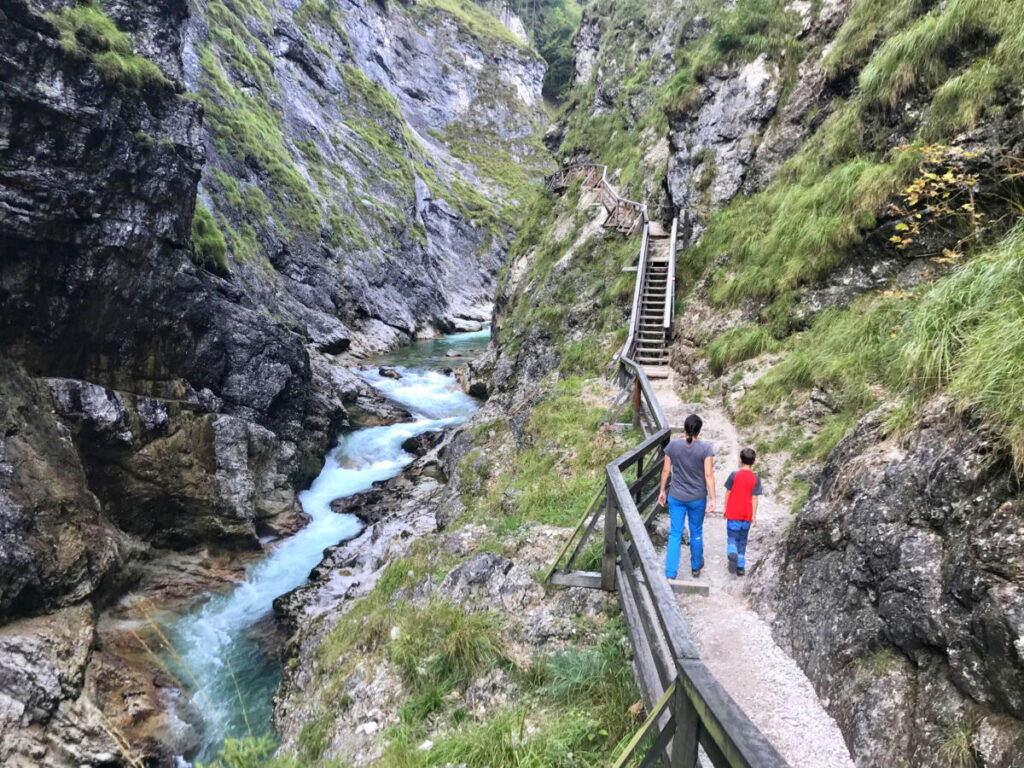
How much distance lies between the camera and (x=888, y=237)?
8469mm

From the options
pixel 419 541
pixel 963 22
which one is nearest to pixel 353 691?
pixel 419 541

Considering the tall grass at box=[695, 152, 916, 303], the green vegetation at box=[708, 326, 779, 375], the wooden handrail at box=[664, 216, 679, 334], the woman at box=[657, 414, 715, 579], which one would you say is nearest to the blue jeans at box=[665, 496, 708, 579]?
the woman at box=[657, 414, 715, 579]

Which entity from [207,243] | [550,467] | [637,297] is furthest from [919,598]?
[207,243]

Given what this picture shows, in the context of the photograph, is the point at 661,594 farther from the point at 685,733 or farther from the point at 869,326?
the point at 869,326

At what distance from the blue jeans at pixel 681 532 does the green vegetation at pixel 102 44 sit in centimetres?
1806

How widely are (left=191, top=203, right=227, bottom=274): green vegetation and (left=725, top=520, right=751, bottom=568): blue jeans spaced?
21.2m

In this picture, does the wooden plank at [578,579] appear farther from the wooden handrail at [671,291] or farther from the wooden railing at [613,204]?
the wooden railing at [613,204]

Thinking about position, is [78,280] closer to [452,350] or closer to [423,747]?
[423,747]

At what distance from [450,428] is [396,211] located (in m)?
35.9

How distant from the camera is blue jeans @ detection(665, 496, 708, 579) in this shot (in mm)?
5812

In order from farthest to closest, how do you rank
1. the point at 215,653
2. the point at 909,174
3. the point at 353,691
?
1. the point at 215,653
2. the point at 909,174
3. the point at 353,691

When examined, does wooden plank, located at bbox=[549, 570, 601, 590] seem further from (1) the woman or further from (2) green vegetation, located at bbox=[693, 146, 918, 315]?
(2) green vegetation, located at bbox=[693, 146, 918, 315]

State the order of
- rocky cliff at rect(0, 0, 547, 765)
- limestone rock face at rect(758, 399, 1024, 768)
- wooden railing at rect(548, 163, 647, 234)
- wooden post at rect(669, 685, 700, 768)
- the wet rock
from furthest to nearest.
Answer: the wet rock
wooden railing at rect(548, 163, 647, 234)
rocky cliff at rect(0, 0, 547, 765)
limestone rock face at rect(758, 399, 1024, 768)
wooden post at rect(669, 685, 700, 768)

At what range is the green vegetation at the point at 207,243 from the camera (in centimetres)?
2106
